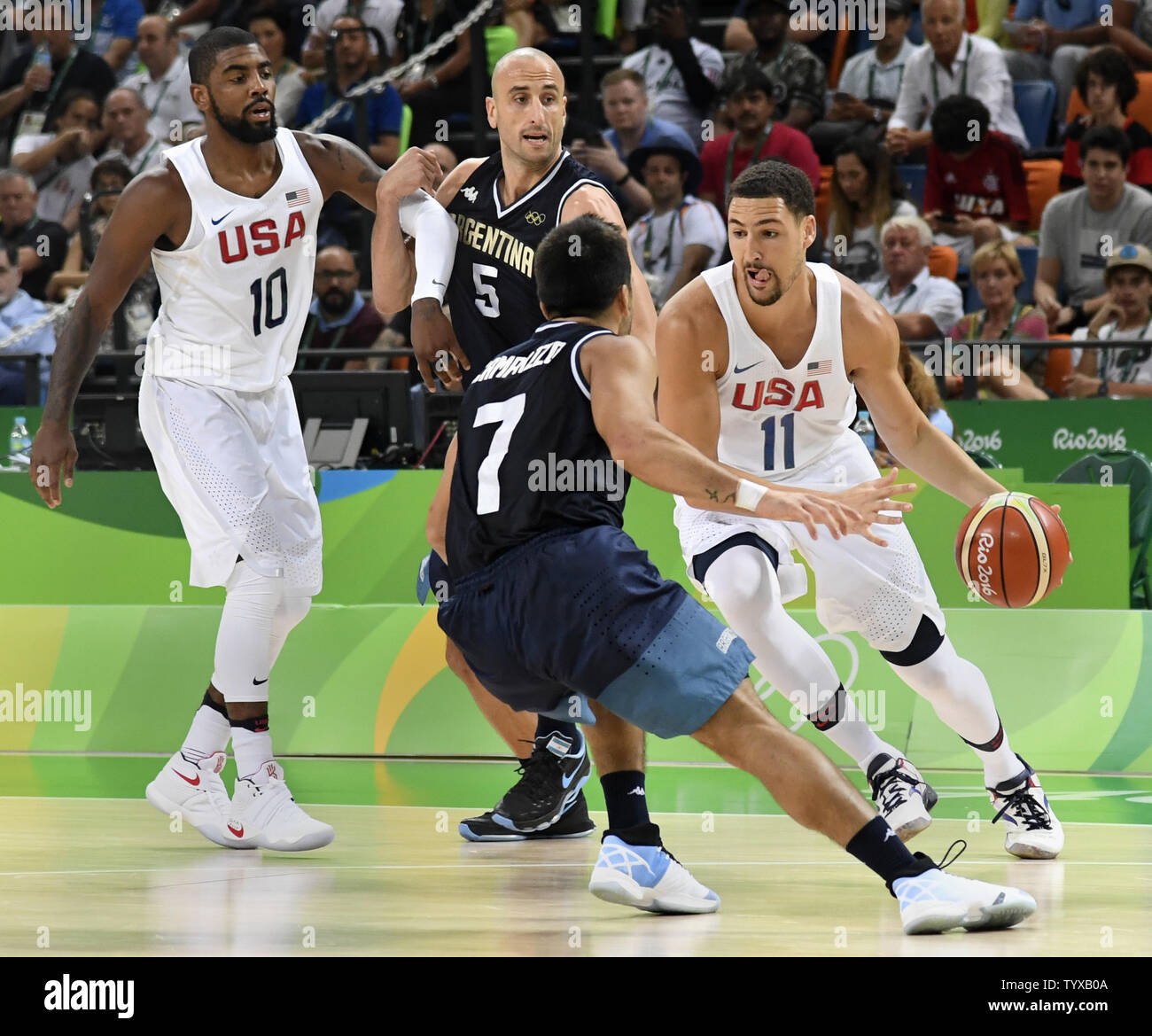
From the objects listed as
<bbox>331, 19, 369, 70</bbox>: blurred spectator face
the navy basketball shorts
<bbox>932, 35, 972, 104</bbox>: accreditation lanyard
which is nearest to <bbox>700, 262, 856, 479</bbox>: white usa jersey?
the navy basketball shorts

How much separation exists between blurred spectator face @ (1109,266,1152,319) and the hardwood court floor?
14.6ft

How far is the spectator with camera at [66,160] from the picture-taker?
525 inches

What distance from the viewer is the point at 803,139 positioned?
11.0 m

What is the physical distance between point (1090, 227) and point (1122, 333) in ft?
4.00

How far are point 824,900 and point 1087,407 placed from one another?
482 cm

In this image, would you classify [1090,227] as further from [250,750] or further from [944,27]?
[250,750]

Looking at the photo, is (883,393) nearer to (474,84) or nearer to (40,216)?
(474,84)

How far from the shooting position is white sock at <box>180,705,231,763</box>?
554 cm

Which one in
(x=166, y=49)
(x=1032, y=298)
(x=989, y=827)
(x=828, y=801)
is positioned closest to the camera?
(x=828, y=801)

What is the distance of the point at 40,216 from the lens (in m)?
13.5

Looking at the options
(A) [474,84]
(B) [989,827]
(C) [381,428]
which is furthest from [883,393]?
(A) [474,84]

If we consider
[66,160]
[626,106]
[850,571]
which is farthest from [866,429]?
[66,160]

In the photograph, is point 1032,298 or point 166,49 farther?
point 166,49
